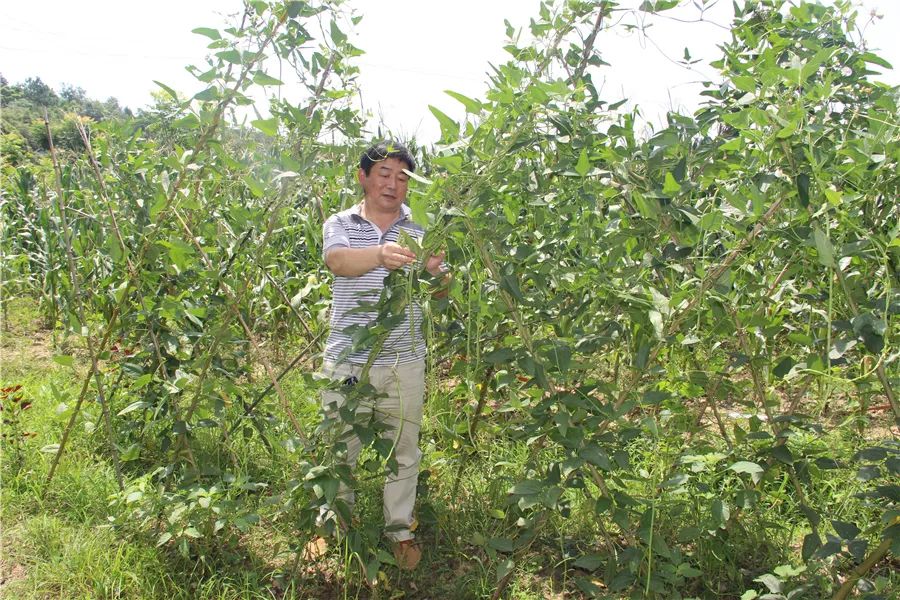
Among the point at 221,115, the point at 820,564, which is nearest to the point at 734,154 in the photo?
the point at 820,564

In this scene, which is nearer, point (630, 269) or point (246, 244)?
point (630, 269)

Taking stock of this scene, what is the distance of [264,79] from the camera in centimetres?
180

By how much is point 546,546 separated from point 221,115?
69.8 inches

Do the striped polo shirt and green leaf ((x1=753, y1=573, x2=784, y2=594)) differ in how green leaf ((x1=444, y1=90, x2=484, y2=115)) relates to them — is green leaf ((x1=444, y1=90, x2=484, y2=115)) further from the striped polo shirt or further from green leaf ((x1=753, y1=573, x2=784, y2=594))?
green leaf ((x1=753, y1=573, x2=784, y2=594))

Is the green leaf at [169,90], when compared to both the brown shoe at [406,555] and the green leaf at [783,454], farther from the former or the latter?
the green leaf at [783,454]

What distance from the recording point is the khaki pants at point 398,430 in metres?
2.18

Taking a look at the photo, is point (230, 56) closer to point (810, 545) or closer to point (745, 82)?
point (745, 82)

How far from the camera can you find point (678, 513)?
6.61ft

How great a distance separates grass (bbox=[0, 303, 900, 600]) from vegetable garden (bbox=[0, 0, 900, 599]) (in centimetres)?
1

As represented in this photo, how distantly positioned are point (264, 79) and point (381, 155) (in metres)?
0.42

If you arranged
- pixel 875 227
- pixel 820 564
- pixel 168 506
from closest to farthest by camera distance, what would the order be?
pixel 875 227, pixel 820 564, pixel 168 506

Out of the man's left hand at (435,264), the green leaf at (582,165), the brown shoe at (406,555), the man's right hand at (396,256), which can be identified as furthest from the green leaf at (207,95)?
the brown shoe at (406,555)

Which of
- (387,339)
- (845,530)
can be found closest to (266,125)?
(387,339)

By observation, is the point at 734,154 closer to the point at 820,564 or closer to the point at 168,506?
the point at 820,564
